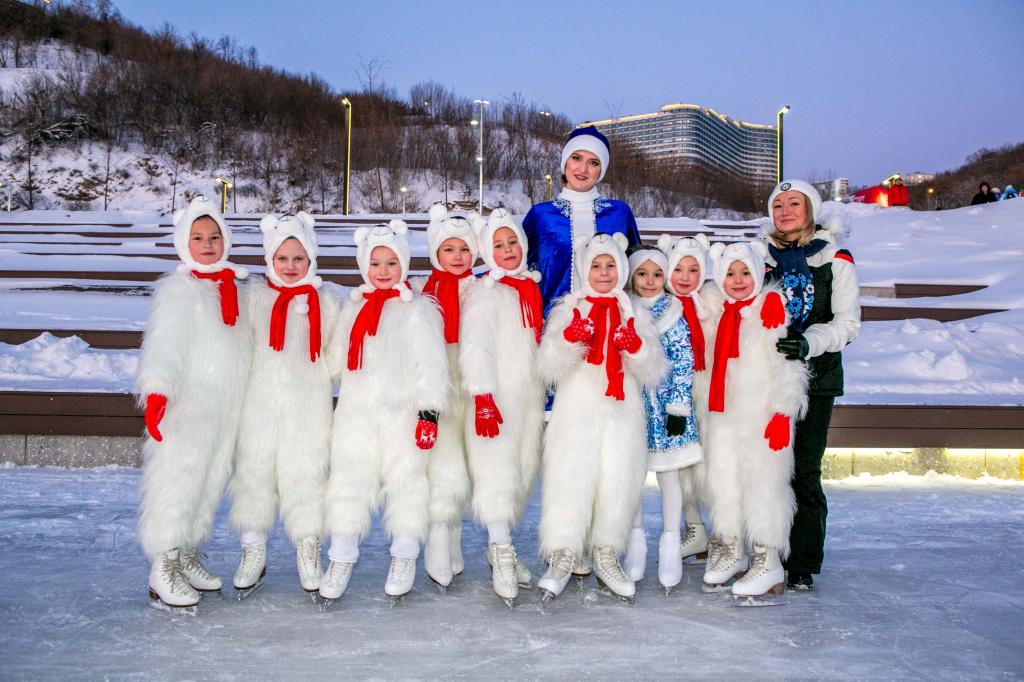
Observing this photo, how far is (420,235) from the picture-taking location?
45.8 feet

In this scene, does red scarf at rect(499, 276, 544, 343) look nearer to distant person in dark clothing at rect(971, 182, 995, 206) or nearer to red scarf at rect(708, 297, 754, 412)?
red scarf at rect(708, 297, 754, 412)

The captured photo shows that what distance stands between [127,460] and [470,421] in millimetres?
3193

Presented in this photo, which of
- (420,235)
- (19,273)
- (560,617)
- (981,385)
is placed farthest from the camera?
(420,235)

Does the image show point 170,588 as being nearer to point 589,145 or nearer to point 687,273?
point 687,273

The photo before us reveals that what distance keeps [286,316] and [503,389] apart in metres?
0.94

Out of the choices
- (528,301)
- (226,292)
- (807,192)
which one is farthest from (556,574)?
(807,192)

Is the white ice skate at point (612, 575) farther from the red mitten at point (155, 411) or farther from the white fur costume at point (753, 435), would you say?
the red mitten at point (155, 411)

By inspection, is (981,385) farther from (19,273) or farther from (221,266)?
(19,273)

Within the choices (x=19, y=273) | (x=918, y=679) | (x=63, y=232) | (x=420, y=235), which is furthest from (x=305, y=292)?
(x=63, y=232)

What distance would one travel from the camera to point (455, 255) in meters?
3.18

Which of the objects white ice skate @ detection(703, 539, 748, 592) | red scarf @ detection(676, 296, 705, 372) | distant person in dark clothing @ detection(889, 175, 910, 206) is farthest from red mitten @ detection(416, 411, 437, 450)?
distant person in dark clothing @ detection(889, 175, 910, 206)

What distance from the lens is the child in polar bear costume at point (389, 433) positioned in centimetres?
289

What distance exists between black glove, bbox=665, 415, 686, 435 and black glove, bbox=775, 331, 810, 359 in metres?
0.49

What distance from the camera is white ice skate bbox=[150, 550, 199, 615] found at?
278 cm
